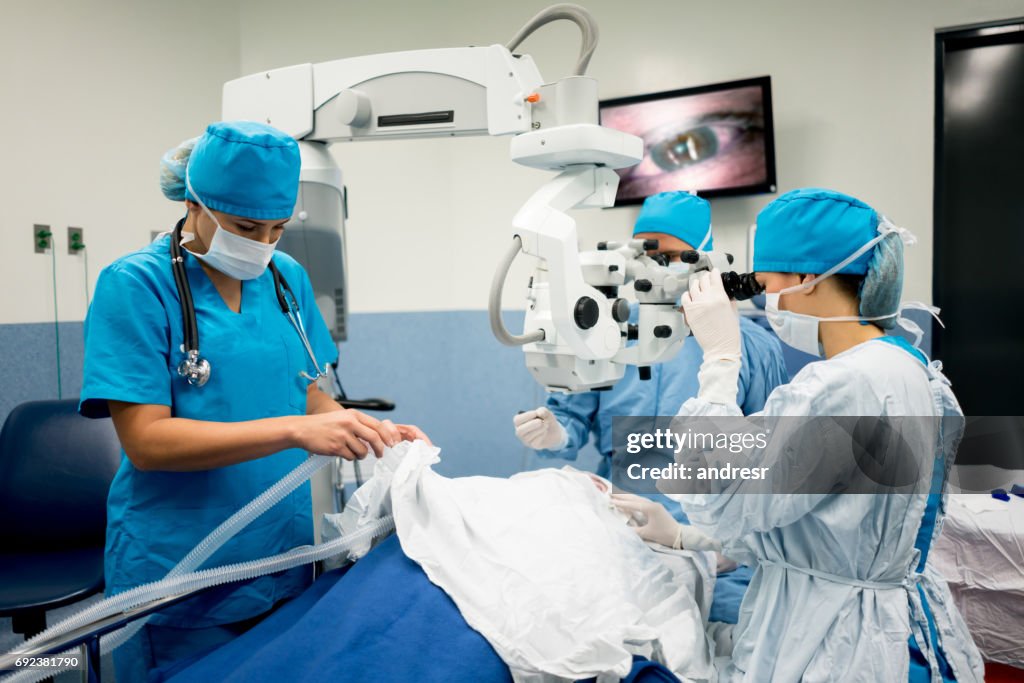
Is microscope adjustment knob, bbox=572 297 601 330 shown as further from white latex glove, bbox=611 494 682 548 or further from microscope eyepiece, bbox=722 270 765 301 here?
white latex glove, bbox=611 494 682 548

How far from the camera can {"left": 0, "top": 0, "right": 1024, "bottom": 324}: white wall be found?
2346 millimetres

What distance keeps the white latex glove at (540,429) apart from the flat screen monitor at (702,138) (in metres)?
1.39

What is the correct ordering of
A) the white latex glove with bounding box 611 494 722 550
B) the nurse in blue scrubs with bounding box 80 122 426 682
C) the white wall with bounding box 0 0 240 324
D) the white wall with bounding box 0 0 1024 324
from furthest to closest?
the white wall with bounding box 0 0 1024 324, the white wall with bounding box 0 0 240 324, the white latex glove with bounding box 611 494 722 550, the nurse in blue scrubs with bounding box 80 122 426 682

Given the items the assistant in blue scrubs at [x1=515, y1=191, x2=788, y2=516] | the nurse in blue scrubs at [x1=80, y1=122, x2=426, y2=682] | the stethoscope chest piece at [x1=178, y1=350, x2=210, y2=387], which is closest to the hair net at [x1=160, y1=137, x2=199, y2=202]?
the nurse in blue scrubs at [x1=80, y1=122, x2=426, y2=682]

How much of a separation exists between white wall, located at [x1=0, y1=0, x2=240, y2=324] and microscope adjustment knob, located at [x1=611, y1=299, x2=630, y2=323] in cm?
200

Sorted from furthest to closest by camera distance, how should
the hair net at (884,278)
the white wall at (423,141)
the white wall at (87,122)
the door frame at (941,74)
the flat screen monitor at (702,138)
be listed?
1. the flat screen monitor at (702,138)
2. the door frame at (941,74)
3. the white wall at (423,141)
4. the white wall at (87,122)
5. the hair net at (884,278)

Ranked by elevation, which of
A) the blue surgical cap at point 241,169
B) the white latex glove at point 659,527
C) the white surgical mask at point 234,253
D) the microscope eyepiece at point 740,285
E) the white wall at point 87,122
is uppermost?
the white wall at point 87,122

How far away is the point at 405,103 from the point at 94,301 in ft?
2.33

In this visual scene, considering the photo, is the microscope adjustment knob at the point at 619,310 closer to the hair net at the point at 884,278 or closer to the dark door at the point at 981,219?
the hair net at the point at 884,278

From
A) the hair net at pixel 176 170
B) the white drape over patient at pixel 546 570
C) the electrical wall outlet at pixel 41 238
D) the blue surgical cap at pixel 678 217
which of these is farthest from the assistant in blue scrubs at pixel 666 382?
the electrical wall outlet at pixel 41 238

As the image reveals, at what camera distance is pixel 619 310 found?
1.18 meters

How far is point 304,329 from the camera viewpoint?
1.34 metres

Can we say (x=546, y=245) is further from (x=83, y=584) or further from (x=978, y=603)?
(x=978, y=603)

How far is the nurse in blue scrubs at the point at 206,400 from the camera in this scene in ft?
3.38
